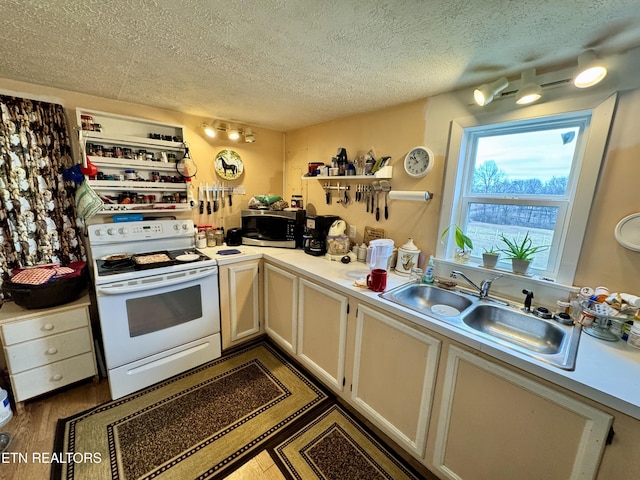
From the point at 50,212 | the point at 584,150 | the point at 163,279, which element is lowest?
the point at 163,279

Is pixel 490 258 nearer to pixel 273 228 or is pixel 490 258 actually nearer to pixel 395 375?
pixel 395 375

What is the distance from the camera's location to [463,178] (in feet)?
5.67

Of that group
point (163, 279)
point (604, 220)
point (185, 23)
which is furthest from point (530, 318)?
point (163, 279)

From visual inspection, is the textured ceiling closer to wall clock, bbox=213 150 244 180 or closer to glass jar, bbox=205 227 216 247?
wall clock, bbox=213 150 244 180

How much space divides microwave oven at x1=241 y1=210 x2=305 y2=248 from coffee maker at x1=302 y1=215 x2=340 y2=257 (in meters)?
0.13

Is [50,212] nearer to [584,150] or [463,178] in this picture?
[463,178]

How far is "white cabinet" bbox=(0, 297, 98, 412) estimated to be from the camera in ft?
5.16

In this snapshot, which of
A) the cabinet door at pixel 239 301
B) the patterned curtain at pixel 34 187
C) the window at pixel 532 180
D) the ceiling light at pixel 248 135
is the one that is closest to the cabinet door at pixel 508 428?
the window at pixel 532 180

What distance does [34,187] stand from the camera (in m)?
1.76

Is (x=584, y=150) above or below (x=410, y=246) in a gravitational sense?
above

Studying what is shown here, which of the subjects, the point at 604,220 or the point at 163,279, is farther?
the point at 163,279

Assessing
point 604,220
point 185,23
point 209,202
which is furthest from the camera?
point 209,202

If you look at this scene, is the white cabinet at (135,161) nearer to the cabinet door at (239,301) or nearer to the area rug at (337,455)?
the cabinet door at (239,301)

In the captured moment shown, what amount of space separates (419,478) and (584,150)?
73.8 inches
